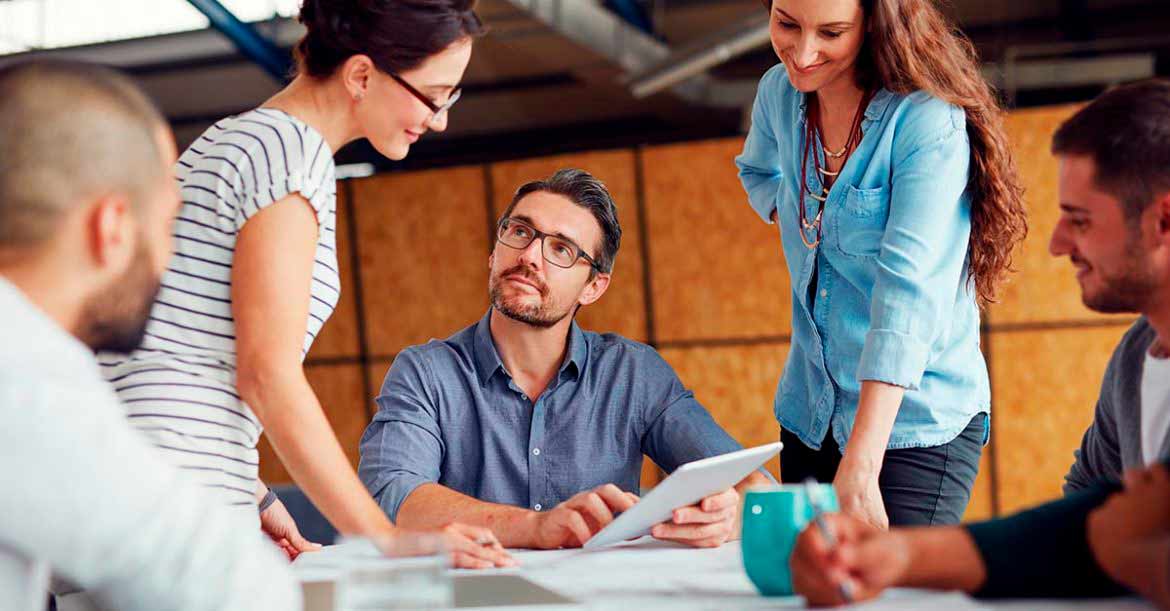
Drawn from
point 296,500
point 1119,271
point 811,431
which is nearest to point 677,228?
point 296,500

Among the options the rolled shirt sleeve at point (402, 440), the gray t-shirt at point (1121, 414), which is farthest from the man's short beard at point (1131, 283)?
the rolled shirt sleeve at point (402, 440)

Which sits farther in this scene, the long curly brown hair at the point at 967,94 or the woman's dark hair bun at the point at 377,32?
the long curly brown hair at the point at 967,94

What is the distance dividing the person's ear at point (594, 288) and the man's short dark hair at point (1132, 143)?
1260 mm

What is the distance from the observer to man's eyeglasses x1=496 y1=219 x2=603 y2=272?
245 centimetres

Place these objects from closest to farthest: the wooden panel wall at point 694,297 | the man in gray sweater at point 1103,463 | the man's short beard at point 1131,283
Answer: the man in gray sweater at point 1103,463, the man's short beard at point 1131,283, the wooden panel wall at point 694,297

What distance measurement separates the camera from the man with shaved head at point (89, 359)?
873 mm

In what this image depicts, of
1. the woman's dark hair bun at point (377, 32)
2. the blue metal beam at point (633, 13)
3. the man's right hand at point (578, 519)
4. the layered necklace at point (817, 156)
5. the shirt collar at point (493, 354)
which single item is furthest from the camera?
the blue metal beam at point (633, 13)

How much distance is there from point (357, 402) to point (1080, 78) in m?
5.60

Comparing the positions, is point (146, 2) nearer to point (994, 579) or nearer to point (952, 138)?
point (952, 138)

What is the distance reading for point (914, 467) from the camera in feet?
6.56

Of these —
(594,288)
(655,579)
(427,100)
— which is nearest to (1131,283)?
(655,579)

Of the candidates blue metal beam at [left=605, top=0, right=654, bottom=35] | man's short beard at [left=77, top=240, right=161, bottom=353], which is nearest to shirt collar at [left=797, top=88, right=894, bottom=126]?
man's short beard at [left=77, top=240, right=161, bottom=353]

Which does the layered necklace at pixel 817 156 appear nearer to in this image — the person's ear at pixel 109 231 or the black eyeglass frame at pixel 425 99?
the black eyeglass frame at pixel 425 99

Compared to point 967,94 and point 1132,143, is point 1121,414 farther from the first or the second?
point 967,94
